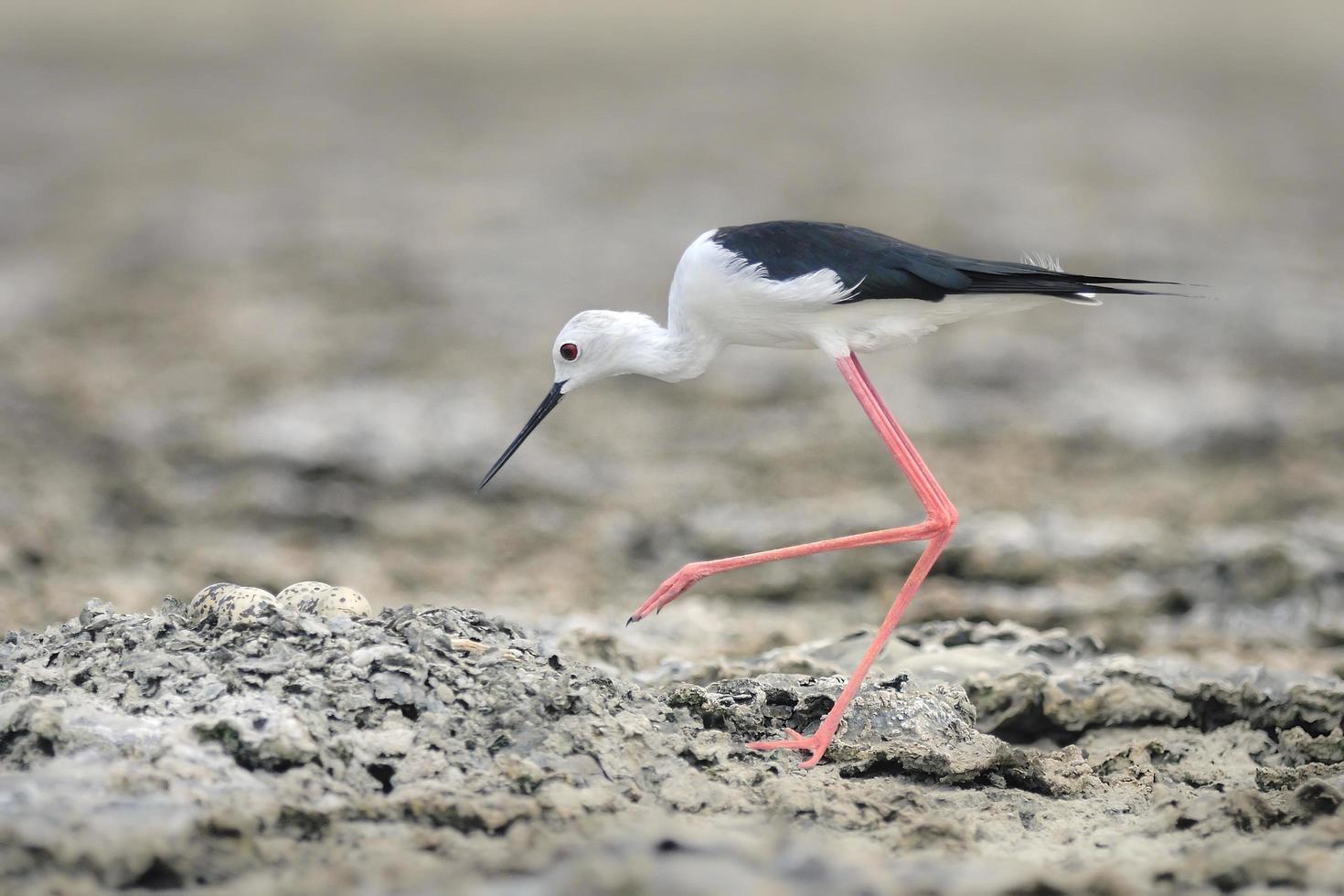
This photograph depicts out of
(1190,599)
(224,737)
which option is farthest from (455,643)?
(1190,599)

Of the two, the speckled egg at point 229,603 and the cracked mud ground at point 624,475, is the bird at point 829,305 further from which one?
the speckled egg at point 229,603

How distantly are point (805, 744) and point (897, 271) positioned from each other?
1.55 meters

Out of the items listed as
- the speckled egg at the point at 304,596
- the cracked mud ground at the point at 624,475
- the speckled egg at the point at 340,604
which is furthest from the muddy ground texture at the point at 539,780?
the speckled egg at the point at 304,596

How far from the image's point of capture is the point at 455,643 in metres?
4.48

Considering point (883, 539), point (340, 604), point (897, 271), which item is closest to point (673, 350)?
point (897, 271)

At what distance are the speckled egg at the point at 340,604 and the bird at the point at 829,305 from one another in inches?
34.6

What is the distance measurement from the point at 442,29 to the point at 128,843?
24449 mm

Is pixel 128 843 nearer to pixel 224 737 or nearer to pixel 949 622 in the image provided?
pixel 224 737

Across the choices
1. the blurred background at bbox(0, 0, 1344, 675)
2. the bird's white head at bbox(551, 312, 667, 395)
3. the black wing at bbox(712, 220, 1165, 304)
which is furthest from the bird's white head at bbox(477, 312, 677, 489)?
the blurred background at bbox(0, 0, 1344, 675)

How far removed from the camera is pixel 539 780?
392 cm

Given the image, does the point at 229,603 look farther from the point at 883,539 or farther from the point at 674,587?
the point at 883,539

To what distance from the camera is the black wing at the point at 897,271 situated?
4887mm

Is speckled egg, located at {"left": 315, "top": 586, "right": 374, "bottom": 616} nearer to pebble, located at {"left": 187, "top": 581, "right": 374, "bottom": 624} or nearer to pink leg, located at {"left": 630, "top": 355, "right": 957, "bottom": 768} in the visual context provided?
pebble, located at {"left": 187, "top": 581, "right": 374, "bottom": 624}

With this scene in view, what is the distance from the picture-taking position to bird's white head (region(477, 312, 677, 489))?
5215 millimetres
